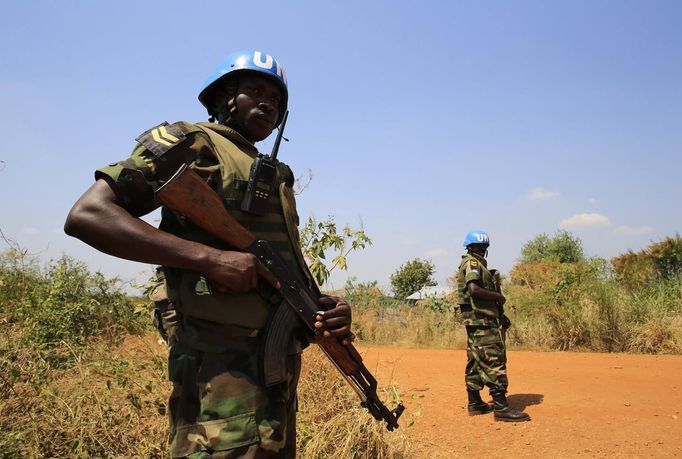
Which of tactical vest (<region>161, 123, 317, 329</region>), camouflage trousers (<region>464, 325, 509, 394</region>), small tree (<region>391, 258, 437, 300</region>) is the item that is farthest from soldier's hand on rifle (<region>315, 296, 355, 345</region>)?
small tree (<region>391, 258, 437, 300</region>)

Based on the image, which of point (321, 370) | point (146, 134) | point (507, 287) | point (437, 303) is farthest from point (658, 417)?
point (437, 303)

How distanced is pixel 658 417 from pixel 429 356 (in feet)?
16.2

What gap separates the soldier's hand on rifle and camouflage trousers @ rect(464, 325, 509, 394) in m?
3.97

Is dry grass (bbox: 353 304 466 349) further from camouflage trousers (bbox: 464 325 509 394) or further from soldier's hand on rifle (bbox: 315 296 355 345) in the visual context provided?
soldier's hand on rifle (bbox: 315 296 355 345)

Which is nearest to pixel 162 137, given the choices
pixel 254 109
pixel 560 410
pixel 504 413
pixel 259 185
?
pixel 259 185

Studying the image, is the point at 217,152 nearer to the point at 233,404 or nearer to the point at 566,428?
the point at 233,404

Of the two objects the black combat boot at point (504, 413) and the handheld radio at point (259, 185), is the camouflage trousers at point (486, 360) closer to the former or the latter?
the black combat boot at point (504, 413)

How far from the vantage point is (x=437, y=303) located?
1481 centimetres

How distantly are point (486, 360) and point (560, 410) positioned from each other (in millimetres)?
1004

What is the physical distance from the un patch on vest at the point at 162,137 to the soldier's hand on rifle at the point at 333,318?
2.51 feet

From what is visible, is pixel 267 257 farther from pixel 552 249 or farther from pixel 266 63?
pixel 552 249

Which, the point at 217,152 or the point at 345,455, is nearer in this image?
the point at 217,152

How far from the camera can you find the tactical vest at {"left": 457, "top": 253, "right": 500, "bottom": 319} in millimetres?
5625

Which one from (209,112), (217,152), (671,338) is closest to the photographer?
(217,152)
